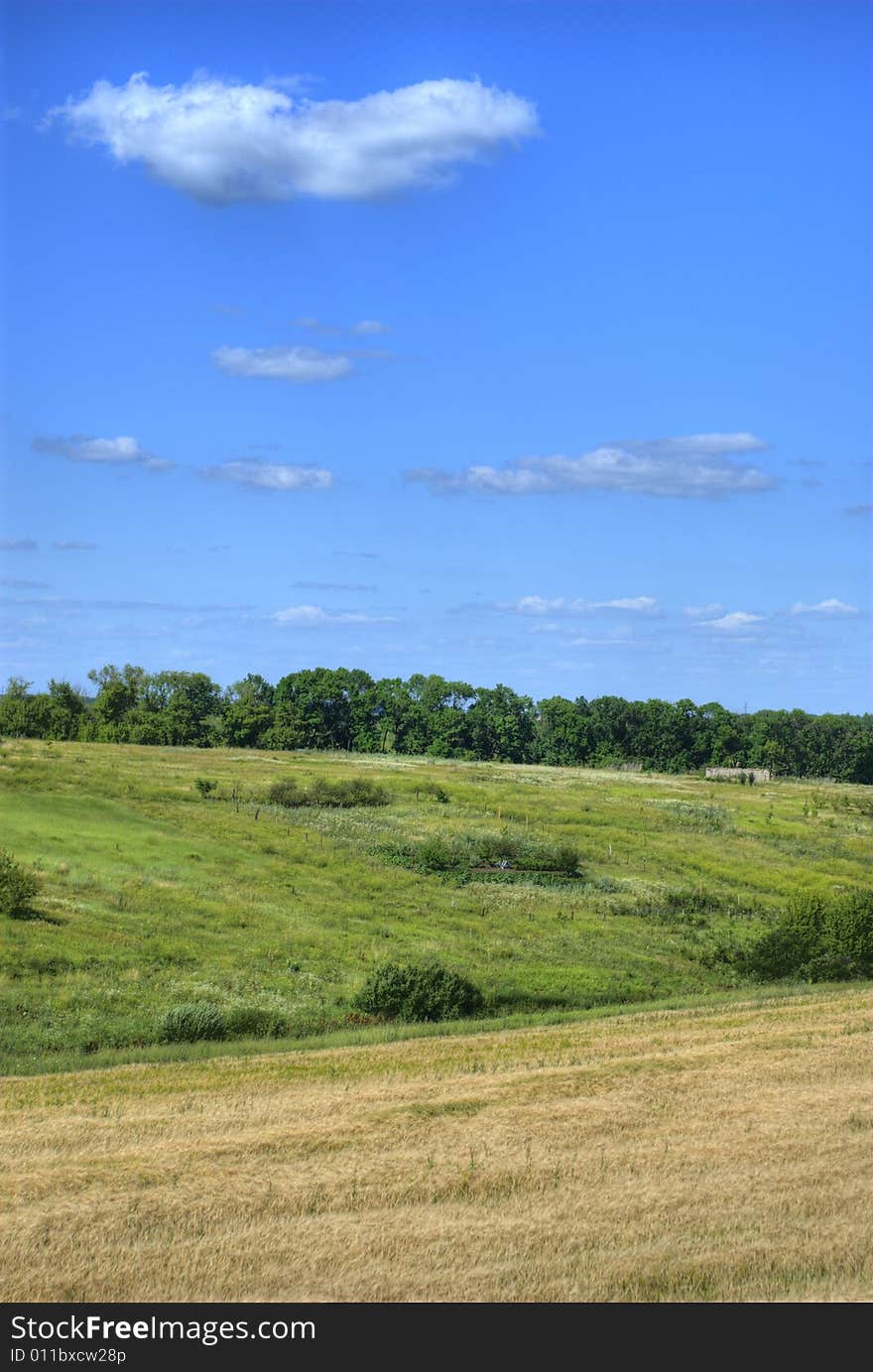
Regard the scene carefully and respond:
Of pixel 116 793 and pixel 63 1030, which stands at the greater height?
pixel 116 793

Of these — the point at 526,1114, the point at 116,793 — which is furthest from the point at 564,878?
the point at 526,1114

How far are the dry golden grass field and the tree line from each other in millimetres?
144406

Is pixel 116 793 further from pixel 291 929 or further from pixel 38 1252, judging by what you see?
pixel 38 1252

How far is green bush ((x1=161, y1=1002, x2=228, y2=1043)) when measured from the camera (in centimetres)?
3422

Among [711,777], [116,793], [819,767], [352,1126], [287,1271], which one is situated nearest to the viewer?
[287,1271]

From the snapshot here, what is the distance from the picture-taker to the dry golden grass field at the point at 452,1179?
543 inches

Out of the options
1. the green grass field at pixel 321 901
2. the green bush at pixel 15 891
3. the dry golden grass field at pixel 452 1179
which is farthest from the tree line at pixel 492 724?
the dry golden grass field at pixel 452 1179

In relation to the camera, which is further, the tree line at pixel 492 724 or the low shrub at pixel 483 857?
the tree line at pixel 492 724

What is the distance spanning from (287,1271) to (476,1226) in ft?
8.32

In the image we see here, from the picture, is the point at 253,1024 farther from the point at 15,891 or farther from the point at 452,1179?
the point at 452,1179

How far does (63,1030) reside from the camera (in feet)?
111

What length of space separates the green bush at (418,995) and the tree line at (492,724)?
129 metres

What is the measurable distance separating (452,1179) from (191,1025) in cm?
1851

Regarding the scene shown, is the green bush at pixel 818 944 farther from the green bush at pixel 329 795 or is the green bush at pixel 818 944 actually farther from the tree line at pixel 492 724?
the tree line at pixel 492 724
